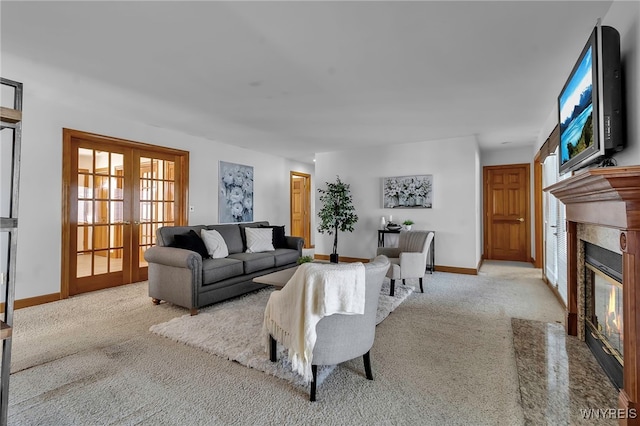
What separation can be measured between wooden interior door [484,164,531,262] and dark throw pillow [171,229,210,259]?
5763 mm

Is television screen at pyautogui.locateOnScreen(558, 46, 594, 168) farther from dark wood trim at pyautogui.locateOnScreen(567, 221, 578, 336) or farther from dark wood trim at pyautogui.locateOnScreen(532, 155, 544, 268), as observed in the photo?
dark wood trim at pyautogui.locateOnScreen(532, 155, 544, 268)

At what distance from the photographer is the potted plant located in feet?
19.4

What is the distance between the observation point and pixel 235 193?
5.90 metres

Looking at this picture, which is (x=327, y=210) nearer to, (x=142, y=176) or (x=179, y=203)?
(x=179, y=203)

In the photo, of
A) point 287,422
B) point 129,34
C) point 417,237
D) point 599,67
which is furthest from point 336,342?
point 417,237

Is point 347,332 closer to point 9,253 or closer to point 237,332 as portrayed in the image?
point 237,332

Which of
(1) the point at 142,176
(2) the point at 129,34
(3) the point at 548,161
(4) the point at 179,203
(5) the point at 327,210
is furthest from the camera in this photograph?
(5) the point at 327,210

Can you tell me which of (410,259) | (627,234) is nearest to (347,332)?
(627,234)

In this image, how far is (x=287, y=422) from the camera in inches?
61.7

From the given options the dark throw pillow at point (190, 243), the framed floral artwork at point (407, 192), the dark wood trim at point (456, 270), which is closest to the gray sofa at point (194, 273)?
the dark throw pillow at point (190, 243)

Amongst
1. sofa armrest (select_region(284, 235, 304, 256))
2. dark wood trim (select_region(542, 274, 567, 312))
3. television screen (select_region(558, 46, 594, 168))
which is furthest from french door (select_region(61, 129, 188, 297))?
dark wood trim (select_region(542, 274, 567, 312))

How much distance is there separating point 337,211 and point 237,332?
3.59 meters

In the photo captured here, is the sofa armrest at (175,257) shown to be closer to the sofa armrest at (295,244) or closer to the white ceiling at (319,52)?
the white ceiling at (319,52)

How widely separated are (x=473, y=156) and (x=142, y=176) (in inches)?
205
